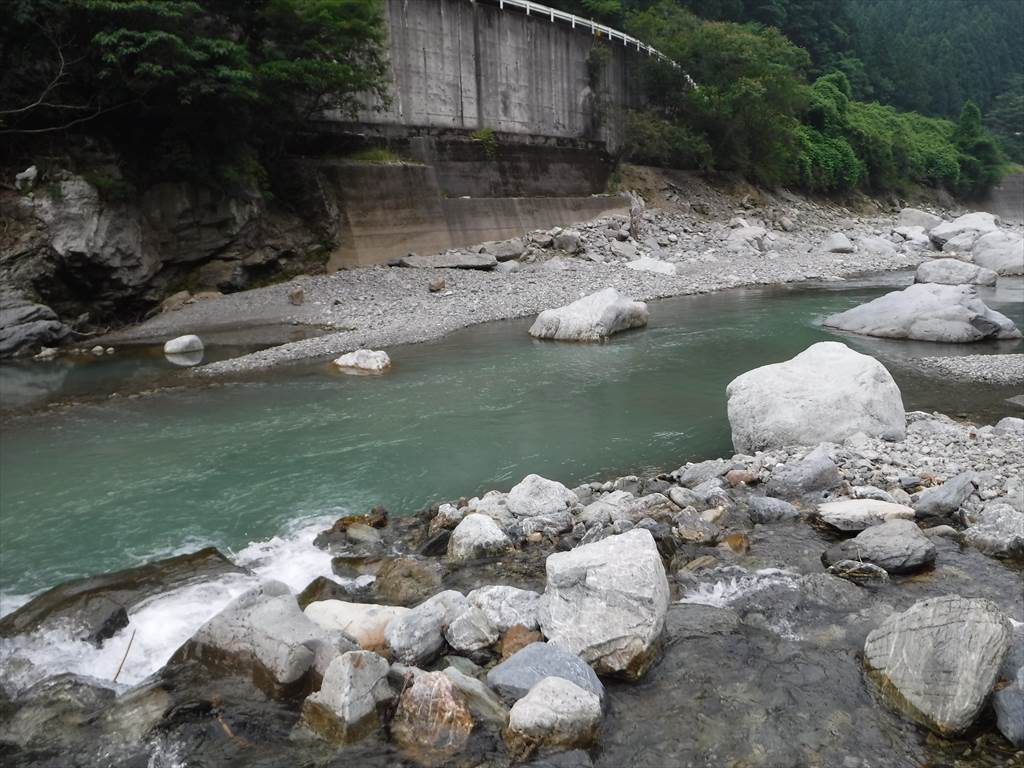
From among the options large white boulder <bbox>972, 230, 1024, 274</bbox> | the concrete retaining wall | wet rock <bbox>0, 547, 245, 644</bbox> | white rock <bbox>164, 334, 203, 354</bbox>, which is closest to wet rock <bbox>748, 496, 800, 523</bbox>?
wet rock <bbox>0, 547, 245, 644</bbox>

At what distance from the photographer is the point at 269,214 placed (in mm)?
22219

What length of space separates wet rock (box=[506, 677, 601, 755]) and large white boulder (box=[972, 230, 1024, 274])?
27926 mm

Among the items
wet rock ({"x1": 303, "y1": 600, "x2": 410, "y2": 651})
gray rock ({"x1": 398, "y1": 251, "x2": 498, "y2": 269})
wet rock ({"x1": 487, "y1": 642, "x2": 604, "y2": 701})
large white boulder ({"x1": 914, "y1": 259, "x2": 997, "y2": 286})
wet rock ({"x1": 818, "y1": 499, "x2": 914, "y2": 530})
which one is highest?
gray rock ({"x1": 398, "y1": 251, "x2": 498, "y2": 269})

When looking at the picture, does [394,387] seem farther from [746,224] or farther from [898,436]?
[746,224]

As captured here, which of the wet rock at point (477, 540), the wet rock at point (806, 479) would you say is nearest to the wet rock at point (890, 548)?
the wet rock at point (806, 479)

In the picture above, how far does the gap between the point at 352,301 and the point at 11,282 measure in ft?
23.7

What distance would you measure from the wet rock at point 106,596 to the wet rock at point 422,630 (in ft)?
6.41

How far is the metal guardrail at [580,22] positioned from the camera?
3066 centimetres

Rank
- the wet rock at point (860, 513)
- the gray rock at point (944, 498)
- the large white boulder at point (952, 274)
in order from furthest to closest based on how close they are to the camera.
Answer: the large white boulder at point (952, 274)
the gray rock at point (944, 498)
the wet rock at point (860, 513)

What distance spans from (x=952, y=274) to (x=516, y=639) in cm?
2266

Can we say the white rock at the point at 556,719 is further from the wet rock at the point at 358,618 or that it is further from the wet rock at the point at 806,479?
the wet rock at the point at 806,479

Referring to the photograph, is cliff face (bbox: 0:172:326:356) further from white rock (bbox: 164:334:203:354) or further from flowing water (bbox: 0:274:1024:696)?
flowing water (bbox: 0:274:1024:696)

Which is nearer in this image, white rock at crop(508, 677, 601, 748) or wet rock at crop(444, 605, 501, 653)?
white rock at crop(508, 677, 601, 748)

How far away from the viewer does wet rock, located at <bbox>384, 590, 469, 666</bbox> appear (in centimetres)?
461
